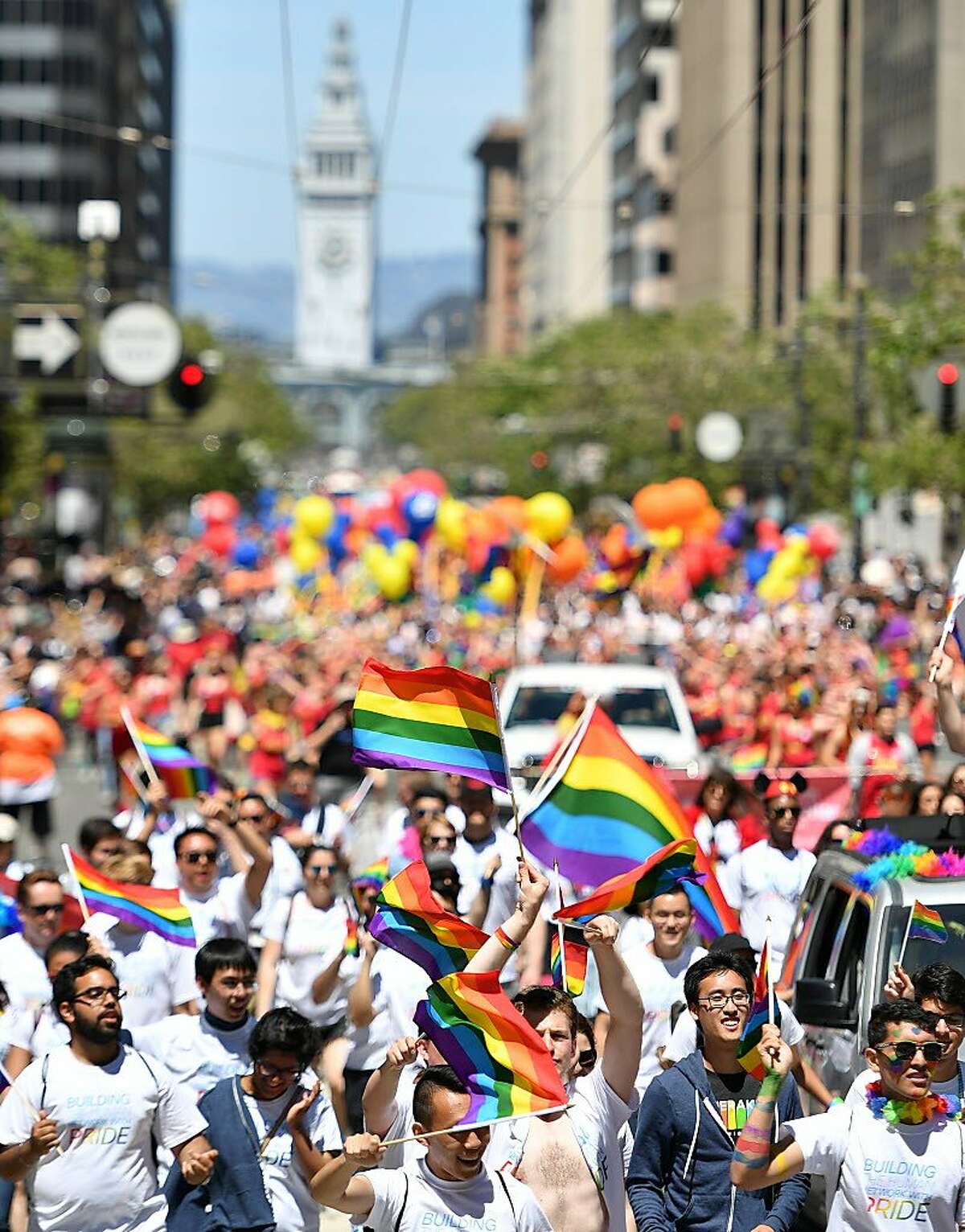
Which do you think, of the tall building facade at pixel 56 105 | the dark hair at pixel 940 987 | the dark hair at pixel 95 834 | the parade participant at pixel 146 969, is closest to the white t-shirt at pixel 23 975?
the parade participant at pixel 146 969

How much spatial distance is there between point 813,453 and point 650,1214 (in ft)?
145

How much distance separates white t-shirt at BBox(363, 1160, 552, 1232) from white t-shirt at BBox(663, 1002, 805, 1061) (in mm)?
1328

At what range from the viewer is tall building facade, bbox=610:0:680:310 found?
3974 inches

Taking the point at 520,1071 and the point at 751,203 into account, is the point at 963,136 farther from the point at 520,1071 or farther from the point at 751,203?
the point at 520,1071

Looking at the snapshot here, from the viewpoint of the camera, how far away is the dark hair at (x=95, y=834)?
33.5 feet

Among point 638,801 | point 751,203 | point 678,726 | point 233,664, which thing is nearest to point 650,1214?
point 638,801

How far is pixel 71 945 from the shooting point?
7.92 meters

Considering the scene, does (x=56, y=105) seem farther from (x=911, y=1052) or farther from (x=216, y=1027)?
(x=911, y=1052)

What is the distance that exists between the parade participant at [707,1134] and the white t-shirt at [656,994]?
5.45 feet

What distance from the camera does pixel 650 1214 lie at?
6.09 m

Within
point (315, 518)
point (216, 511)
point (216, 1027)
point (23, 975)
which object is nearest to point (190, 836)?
point (23, 975)

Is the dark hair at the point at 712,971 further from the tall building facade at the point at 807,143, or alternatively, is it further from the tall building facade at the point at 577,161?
the tall building facade at the point at 577,161

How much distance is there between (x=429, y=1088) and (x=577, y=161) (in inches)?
5135

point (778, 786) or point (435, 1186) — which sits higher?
point (778, 786)
